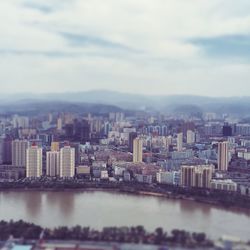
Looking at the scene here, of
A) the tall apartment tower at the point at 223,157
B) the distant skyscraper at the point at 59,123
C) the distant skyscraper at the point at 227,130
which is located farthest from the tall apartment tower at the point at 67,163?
the distant skyscraper at the point at 227,130

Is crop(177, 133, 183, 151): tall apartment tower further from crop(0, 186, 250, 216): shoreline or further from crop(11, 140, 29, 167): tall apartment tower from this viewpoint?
crop(0, 186, 250, 216): shoreline

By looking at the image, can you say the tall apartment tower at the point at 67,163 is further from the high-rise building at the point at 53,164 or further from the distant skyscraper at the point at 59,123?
the distant skyscraper at the point at 59,123

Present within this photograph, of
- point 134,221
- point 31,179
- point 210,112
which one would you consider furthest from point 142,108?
point 134,221

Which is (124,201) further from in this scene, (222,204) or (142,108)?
(142,108)

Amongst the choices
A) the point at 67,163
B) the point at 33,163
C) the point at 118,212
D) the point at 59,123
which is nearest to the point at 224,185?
the point at 118,212

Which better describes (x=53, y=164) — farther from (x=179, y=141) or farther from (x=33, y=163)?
(x=179, y=141)

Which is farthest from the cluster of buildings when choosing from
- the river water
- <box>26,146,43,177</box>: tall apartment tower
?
the river water
